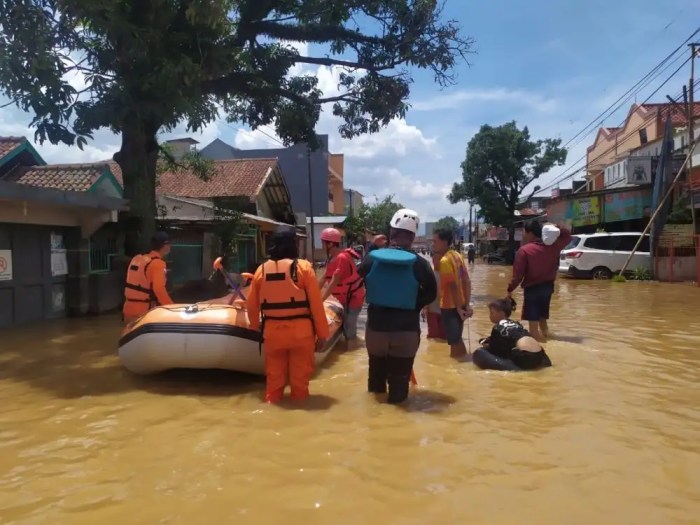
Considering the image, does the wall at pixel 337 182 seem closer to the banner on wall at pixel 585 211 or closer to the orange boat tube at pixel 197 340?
the banner on wall at pixel 585 211

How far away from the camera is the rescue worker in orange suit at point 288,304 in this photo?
4.72m

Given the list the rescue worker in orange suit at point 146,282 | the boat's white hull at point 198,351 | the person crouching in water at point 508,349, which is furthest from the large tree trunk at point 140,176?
the person crouching in water at point 508,349

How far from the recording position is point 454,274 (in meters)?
6.50

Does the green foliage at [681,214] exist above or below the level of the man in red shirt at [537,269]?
above

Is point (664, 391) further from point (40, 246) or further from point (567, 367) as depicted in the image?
point (40, 246)

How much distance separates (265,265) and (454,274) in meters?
2.50

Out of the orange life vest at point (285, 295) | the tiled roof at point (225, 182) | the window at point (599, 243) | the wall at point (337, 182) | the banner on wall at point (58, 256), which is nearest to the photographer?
the orange life vest at point (285, 295)

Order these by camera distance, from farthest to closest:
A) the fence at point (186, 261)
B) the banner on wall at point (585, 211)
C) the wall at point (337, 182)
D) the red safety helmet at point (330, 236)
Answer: the wall at point (337, 182) < the banner on wall at point (585, 211) < the fence at point (186, 261) < the red safety helmet at point (330, 236)

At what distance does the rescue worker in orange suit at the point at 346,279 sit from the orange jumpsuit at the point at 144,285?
1801mm

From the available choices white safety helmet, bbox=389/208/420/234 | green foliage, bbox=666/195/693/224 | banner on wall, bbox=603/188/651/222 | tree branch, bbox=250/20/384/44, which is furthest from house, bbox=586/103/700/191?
white safety helmet, bbox=389/208/420/234

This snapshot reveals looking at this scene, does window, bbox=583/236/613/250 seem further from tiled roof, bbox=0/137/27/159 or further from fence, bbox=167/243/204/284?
tiled roof, bbox=0/137/27/159

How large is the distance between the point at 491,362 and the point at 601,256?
15203 mm

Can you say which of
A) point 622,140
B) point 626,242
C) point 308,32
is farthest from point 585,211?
point 308,32

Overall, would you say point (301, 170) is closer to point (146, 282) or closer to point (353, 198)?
point (353, 198)
